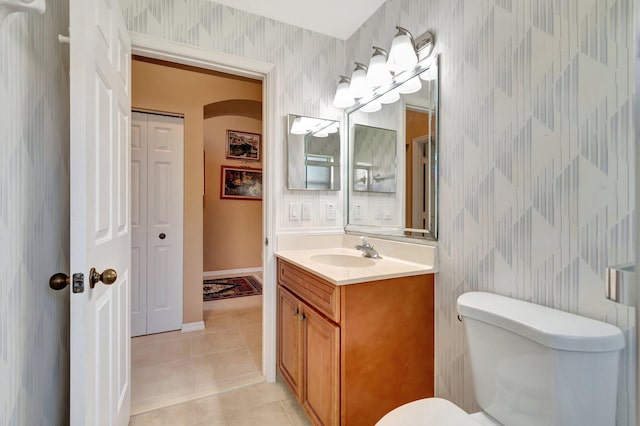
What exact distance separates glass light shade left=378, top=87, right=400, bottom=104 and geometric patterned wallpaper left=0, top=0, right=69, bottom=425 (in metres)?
1.50

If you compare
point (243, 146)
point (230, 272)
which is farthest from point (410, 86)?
point (230, 272)

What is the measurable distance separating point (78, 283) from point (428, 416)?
45.0 inches

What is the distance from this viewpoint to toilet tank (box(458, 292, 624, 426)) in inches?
30.3

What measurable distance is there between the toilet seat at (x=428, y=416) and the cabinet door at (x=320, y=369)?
12.3 inches

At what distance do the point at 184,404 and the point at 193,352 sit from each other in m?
0.63

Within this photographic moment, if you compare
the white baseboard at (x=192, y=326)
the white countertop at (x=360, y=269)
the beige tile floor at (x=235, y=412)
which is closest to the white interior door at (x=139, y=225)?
the white baseboard at (x=192, y=326)

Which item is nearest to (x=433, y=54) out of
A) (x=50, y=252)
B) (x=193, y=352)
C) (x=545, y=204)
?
(x=545, y=204)

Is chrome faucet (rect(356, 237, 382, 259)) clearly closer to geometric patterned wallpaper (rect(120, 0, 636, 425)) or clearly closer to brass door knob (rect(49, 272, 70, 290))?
geometric patterned wallpaper (rect(120, 0, 636, 425))

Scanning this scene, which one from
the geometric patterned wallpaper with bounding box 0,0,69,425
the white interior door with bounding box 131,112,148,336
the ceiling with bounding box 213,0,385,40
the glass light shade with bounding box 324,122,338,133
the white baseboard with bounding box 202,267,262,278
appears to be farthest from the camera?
the white baseboard with bounding box 202,267,262,278

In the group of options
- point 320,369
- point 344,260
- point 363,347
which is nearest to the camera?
point 363,347

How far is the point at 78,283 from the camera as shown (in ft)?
2.75

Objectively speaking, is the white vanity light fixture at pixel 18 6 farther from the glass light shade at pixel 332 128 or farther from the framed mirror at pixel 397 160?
the glass light shade at pixel 332 128

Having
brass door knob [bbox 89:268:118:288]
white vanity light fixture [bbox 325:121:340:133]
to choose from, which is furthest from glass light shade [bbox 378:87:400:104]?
brass door knob [bbox 89:268:118:288]

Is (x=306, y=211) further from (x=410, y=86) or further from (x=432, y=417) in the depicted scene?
(x=432, y=417)
